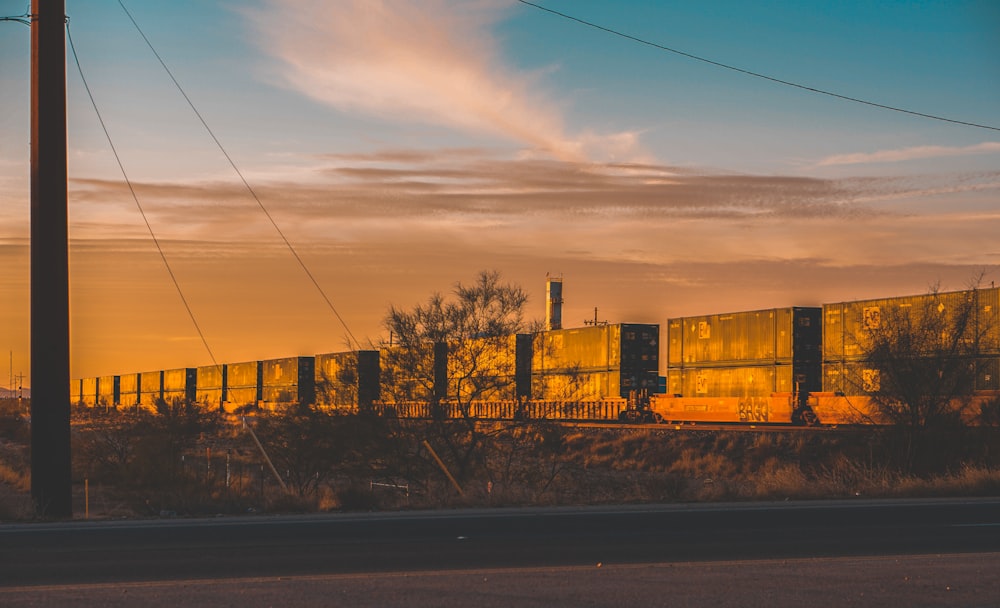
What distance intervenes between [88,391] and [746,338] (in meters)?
144

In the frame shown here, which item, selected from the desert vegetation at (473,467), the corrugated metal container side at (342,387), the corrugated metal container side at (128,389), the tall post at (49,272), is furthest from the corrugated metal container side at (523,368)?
the corrugated metal container side at (128,389)

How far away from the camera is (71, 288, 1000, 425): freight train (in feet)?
98.1

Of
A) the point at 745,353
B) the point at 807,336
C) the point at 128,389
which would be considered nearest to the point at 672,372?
the point at 745,353

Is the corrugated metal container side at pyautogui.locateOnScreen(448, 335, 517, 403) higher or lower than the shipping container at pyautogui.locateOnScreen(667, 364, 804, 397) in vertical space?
higher

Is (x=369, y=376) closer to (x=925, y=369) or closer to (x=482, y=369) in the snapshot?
(x=482, y=369)

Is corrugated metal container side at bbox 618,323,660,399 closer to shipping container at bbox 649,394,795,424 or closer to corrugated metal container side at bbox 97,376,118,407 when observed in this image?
shipping container at bbox 649,394,795,424

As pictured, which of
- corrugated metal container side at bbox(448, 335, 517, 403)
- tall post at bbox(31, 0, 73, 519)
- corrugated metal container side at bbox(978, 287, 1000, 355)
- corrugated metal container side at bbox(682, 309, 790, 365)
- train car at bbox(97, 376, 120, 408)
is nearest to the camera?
tall post at bbox(31, 0, 73, 519)

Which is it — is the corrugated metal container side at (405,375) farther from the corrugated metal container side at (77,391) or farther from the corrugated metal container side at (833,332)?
the corrugated metal container side at (77,391)

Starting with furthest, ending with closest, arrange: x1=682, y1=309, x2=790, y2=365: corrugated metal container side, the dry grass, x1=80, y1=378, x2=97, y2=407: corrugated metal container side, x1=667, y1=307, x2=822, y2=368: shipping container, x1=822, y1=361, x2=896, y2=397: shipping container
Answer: x1=80, y1=378, x2=97, y2=407: corrugated metal container side, x1=682, y1=309, x2=790, y2=365: corrugated metal container side, x1=667, y1=307, x2=822, y2=368: shipping container, x1=822, y1=361, x2=896, y2=397: shipping container, the dry grass

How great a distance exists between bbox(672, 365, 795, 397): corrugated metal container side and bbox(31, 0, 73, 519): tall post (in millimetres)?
38669

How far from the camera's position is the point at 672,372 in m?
57.5

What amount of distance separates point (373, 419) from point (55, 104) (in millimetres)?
14549

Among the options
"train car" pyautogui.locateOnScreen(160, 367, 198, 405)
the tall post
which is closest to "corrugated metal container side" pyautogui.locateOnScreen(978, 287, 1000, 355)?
the tall post

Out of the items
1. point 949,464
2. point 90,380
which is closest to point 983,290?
point 949,464
